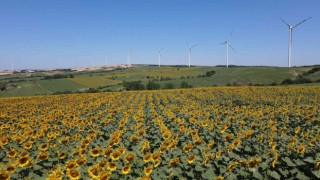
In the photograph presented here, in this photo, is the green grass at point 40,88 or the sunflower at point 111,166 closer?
the sunflower at point 111,166

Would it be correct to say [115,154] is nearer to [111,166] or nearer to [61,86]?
[111,166]

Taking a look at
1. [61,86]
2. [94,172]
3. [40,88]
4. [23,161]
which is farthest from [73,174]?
[61,86]

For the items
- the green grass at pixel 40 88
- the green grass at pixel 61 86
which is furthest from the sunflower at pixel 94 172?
the green grass at pixel 61 86

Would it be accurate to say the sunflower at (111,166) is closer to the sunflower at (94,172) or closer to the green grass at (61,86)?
the sunflower at (94,172)

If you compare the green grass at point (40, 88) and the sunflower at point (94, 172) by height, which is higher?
the sunflower at point (94, 172)

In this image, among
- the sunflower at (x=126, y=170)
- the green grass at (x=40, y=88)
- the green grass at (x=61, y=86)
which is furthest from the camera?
the green grass at (x=61, y=86)

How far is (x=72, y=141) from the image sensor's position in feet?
36.9

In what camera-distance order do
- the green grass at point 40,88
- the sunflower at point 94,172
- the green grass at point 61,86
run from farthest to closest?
the green grass at point 61,86 < the green grass at point 40,88 < the sunflower at point 94,172

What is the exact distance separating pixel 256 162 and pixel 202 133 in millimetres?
5139

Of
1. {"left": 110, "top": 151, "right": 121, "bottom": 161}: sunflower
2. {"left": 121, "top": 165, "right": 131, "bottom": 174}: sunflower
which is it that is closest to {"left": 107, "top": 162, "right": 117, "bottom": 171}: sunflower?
{"left": 121, "top": 165, "right": 131, "bottom": 174}: sunflower

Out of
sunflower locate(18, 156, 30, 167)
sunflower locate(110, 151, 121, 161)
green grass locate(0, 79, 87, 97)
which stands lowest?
green grass locate(0, 79, 87, 97)

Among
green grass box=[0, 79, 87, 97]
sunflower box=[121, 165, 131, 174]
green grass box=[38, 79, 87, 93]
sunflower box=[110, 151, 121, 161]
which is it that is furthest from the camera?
green grass box=[38, 79, 87, 93]

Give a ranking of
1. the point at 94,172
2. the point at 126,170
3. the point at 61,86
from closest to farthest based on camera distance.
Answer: the point at 94,172
the point at 126,170
the point at 61,86

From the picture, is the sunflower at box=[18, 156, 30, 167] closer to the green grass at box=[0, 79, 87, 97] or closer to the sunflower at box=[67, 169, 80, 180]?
the sunflower at box=[67, 169, 80, 180]
